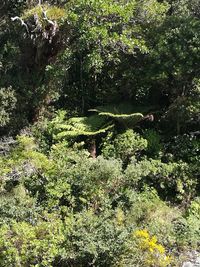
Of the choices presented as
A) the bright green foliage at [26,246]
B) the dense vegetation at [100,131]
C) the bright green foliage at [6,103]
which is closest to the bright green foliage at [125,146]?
the dense vegetation at [100,131]

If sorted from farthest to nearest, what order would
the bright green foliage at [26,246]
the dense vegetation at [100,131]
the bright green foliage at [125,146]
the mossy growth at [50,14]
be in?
the mossy growth at [50,14] < the bright green foliage at [125,146] < the dense vegetation at [100,131] < the bright green foliage at [26,246]

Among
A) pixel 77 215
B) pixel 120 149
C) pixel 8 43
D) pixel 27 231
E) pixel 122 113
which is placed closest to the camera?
pixel 27 231

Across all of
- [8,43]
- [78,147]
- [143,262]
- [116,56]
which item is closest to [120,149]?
[78,147]

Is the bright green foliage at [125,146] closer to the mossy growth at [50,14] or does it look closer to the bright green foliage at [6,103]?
the bright green foliage at [6,103]

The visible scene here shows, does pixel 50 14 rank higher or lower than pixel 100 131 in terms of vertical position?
higher

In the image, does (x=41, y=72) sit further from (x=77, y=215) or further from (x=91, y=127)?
(x=77, y=215)

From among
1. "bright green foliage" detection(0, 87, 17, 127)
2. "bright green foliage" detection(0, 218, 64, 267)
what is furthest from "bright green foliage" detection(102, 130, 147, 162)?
"bright green foliage" detection(0, 218, 64, 267)

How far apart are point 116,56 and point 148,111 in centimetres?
161

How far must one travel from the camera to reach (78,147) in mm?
11023

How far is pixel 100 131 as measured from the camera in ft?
35.9

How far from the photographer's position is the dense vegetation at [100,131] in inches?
307

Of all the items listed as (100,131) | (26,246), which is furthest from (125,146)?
(26,246)

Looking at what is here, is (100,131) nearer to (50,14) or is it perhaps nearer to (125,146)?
(125,146)

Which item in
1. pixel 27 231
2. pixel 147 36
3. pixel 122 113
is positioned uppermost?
pixel 147 36
